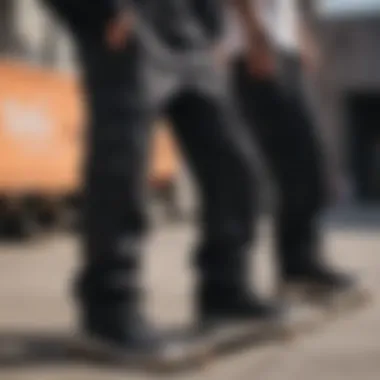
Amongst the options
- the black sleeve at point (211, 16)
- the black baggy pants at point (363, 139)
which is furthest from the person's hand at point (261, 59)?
the black baggy pants at point (363, 139)

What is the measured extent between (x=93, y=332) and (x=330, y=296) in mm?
1069

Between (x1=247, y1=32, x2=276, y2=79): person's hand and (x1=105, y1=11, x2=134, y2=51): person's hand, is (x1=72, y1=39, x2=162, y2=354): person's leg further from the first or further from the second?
(x1=247, y1=32, x2=276, y2=79): person's hand

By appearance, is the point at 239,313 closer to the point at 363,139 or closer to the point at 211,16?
the point at 211,16

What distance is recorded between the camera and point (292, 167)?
338 cm

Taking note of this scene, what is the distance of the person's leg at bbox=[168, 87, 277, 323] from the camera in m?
2.78

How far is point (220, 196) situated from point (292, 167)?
0.62 meters

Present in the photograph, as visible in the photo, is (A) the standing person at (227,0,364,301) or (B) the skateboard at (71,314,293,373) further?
(A) the standing person at (227,0,364,301)

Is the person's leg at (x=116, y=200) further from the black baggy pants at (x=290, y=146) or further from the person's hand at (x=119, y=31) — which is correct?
the black baggy pants at (x=290, y=146)

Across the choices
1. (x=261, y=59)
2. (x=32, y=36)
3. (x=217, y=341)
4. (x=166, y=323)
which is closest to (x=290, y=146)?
(x=261, y=59)

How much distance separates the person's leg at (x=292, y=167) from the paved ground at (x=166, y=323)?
0.24m

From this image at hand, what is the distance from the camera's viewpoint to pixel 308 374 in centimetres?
239

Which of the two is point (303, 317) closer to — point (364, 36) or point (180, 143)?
point (180, 143)

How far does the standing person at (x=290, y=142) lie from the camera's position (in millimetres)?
3246

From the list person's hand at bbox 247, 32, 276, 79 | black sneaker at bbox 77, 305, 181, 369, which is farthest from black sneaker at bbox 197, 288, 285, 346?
person's hand at bbox 247, 32, 276, 79
